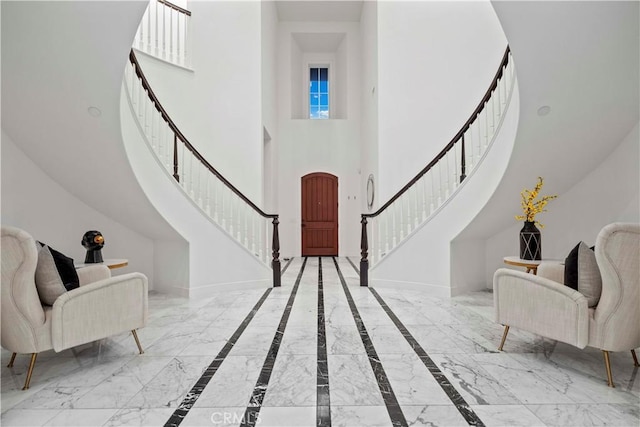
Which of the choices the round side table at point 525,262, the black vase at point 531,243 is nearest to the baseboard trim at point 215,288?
the round side table at point 525,262

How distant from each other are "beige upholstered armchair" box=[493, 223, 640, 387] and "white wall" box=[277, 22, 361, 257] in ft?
22.6

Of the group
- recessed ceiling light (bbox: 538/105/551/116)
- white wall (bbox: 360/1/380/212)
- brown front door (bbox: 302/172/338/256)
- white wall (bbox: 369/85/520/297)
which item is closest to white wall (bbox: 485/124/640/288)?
white wall (bbox: 369/85/520/297)

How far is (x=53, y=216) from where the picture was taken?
3738mm

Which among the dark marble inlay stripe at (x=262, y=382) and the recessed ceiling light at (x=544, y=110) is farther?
the recessed ceiling light at (x=544, y=110)

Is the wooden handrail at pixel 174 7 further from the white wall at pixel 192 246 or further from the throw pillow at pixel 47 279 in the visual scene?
the throw pillow at pixel 47 279

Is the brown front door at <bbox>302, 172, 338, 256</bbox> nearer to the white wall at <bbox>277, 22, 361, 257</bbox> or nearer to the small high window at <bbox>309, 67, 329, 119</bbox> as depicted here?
the white wall at <bbox>277, 22, 361, 257</bbox>

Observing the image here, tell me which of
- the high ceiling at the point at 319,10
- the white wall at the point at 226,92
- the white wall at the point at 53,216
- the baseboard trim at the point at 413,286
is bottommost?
the baseboard trim at the point at 413,286

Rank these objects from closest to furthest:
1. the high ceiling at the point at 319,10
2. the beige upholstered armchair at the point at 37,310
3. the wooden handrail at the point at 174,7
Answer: the beige upholstered armchair at the point at 37,310 → the wooden handrail at the point at 174,7 → the high ceiling at the point at 319,10

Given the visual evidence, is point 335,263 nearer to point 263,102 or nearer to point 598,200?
point 263,102

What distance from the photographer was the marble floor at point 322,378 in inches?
70.6

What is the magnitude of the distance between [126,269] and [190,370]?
2.93 m

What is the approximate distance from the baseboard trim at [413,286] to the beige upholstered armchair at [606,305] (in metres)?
2.20

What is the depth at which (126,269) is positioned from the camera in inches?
182

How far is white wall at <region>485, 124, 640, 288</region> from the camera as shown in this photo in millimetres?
3387
